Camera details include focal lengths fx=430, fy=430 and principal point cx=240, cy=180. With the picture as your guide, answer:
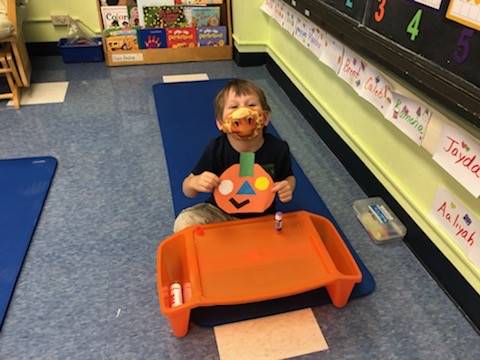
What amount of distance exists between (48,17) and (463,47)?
2.54 m

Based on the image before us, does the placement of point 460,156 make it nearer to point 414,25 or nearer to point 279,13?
point 414,25

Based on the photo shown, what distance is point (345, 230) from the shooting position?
1481mm

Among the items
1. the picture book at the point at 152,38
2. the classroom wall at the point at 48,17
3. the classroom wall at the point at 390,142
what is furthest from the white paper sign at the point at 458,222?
the classroom wall at the point at 48,17

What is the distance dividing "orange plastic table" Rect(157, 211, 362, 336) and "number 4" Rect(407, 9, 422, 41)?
580 millimetres

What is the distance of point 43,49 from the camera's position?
2.82m

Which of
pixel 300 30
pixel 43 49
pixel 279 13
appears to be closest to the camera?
pixel 300 30

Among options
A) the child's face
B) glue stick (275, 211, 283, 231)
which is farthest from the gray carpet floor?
the child's face

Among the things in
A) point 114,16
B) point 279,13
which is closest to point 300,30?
point 279,13

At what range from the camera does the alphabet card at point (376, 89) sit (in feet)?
4.46

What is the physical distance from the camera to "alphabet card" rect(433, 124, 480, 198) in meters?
1.04

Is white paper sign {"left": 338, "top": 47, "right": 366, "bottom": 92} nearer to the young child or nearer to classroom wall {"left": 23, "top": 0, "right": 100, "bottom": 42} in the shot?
the young child

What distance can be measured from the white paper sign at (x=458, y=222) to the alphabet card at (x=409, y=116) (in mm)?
177

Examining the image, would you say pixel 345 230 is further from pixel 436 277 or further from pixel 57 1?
pixel 57 1

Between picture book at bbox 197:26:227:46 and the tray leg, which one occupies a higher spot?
picture book at bbox 197:26:227:46
